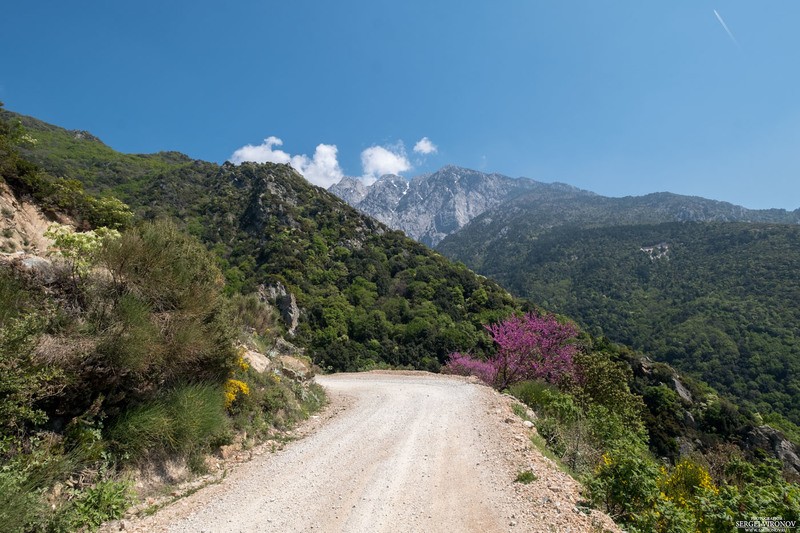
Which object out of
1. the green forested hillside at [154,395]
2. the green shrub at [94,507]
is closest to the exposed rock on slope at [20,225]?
the green forested hillside at [154,395]

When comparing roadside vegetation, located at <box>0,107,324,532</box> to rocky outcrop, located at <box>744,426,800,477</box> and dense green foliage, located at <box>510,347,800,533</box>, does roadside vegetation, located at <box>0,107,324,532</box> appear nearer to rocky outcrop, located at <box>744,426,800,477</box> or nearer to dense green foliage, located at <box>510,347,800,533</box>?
dense green foliage, located at <box>510,347,800,533</box>

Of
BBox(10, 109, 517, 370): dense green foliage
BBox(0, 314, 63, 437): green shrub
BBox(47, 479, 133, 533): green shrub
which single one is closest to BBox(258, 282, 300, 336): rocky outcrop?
BBox(10, 109, 517, 370): dense green foliage

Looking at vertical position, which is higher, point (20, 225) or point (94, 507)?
point (20, 225)

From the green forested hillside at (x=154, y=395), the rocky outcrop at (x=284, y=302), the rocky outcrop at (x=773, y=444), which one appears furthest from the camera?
the rocky outcrop at (x=284, y=302)

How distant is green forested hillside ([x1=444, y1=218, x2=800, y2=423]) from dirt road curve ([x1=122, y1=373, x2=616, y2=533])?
60419 millimetres

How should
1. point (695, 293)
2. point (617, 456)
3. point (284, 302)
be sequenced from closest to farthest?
point (617, 456), point (284, 302), point (695, 293)

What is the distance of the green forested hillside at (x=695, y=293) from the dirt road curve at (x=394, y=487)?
60.4 meters

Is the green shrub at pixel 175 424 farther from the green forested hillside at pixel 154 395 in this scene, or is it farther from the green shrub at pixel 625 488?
the green shrub at pixel 625 488

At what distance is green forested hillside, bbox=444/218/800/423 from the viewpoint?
190 ft

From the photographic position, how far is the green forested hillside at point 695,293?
57872 millimetres

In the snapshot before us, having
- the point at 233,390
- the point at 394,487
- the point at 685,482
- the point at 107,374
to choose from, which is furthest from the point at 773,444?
the point at 107,374

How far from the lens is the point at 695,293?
9181cm

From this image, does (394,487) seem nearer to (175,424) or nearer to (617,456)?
(617,456)

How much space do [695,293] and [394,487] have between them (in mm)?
113737
